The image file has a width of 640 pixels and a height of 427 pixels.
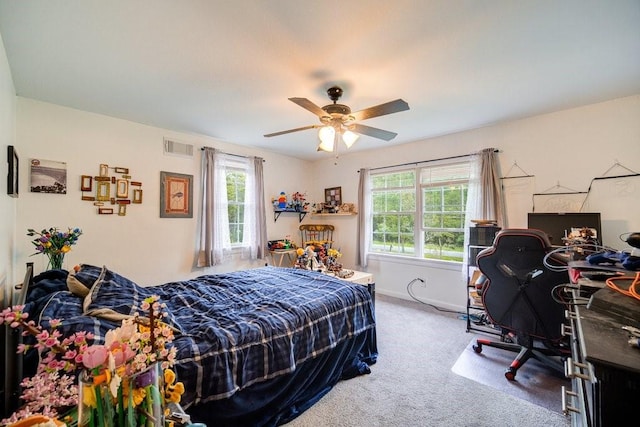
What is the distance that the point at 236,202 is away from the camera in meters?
4.19

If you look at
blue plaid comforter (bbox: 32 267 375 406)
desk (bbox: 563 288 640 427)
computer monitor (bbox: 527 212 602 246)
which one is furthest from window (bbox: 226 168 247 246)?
desk (bbox: 563 288 640 427)

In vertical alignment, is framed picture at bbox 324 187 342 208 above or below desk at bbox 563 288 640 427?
above

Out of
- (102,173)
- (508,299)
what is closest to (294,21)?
(508,299)

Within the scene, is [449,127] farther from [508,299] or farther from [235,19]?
[235,19]

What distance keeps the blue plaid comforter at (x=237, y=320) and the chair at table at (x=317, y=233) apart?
2.46 metres

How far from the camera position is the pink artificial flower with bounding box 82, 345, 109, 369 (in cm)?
53

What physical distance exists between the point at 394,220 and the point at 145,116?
3.82 meters

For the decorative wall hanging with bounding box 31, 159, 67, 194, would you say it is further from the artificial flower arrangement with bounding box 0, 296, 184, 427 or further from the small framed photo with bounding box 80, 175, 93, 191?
the artificial flower arrangement with bounding box 0, 296, 184, 427

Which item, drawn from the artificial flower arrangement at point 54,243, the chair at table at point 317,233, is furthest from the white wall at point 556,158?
the artificial flower arrangement at point 54,243

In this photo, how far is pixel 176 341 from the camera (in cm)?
142

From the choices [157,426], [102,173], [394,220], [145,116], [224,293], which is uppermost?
[145,116]

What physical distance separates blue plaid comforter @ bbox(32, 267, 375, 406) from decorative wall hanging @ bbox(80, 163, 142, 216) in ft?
4.58

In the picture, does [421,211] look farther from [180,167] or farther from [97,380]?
[97,380]

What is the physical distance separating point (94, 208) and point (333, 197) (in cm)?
359
